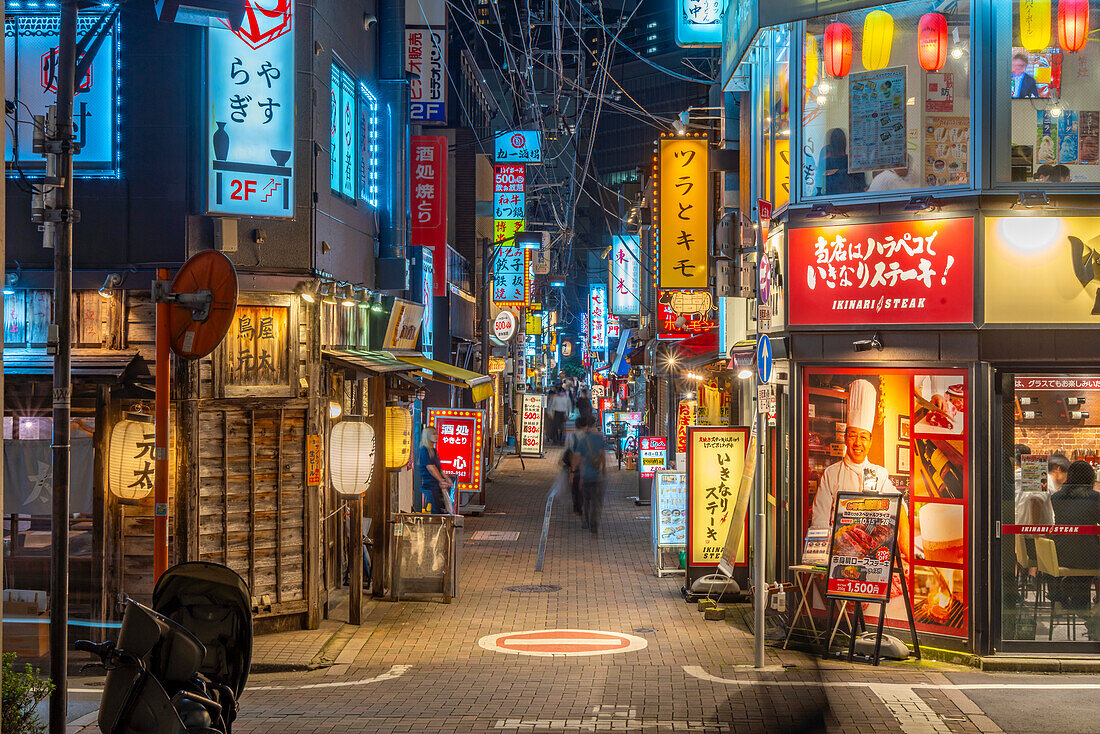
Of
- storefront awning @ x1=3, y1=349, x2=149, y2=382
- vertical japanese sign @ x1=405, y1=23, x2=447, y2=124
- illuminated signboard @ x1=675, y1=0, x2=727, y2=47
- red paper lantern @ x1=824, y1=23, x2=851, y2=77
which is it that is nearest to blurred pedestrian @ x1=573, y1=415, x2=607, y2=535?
vertical japanese sign @ x1=405, y1=23, x2=447, y2=124

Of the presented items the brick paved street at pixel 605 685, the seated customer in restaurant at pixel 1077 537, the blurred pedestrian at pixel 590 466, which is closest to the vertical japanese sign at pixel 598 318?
the blurred pedestrian at pixel 590 466

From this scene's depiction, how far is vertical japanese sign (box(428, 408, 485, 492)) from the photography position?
69.9ft

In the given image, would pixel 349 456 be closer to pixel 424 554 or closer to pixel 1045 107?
pixel 424 554

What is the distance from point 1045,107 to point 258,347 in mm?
9820

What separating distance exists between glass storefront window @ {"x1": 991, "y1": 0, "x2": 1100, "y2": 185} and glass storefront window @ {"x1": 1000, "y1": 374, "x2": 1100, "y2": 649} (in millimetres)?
2343

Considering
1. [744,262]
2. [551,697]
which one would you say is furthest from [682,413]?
[551,697]

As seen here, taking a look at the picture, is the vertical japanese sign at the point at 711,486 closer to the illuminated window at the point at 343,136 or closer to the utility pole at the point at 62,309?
the illuminated window at the point at 343,136

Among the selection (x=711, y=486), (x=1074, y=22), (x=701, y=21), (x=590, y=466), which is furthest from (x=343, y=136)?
(x=1074, y=22)

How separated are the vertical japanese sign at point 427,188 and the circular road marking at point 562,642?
1102 centimetres

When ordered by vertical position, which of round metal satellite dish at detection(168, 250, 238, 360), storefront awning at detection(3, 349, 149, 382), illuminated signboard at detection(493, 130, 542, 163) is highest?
illuminated signboard at detection(493, 130, 542, 163)

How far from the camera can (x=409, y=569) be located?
50.6 feet

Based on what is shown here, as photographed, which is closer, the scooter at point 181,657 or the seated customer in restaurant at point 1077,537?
the scooter at point 181,657

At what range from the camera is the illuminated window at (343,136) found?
1551cm

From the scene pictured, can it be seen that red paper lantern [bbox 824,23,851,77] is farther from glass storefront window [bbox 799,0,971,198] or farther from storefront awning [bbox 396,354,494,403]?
storefront awning [bbox 396,354,494,403]
